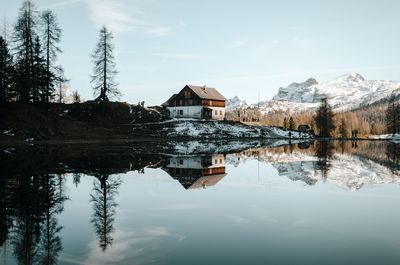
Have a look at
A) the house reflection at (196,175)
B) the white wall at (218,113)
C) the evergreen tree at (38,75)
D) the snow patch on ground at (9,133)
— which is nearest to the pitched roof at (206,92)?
the white wall at (218,113)

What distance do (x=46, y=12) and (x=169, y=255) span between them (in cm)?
6731

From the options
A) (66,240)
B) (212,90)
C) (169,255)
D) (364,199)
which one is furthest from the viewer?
(212,90)

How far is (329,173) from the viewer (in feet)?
78.6

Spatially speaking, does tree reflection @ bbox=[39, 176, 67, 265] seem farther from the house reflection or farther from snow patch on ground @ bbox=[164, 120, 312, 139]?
snow patch on ground @ bbox=[164, 120, 312, 139]

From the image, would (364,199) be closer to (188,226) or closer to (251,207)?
(251,207)

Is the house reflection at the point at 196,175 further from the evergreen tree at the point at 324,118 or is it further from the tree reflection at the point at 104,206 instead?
the evergreen tree at the point at 324,118

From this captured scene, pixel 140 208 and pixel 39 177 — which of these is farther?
pixel 39 177

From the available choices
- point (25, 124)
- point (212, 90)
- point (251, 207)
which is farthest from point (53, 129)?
Result: point (212, 90)

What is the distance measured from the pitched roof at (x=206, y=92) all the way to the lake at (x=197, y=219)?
7960cm

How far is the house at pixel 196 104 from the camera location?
326 feet

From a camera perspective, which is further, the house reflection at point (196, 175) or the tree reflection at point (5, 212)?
the house reflection at point (196, 175)

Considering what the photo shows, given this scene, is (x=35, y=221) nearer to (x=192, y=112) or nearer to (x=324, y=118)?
(x=192, y=112)

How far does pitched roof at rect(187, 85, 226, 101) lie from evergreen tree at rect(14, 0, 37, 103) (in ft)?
155

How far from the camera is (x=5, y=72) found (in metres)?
57.2
